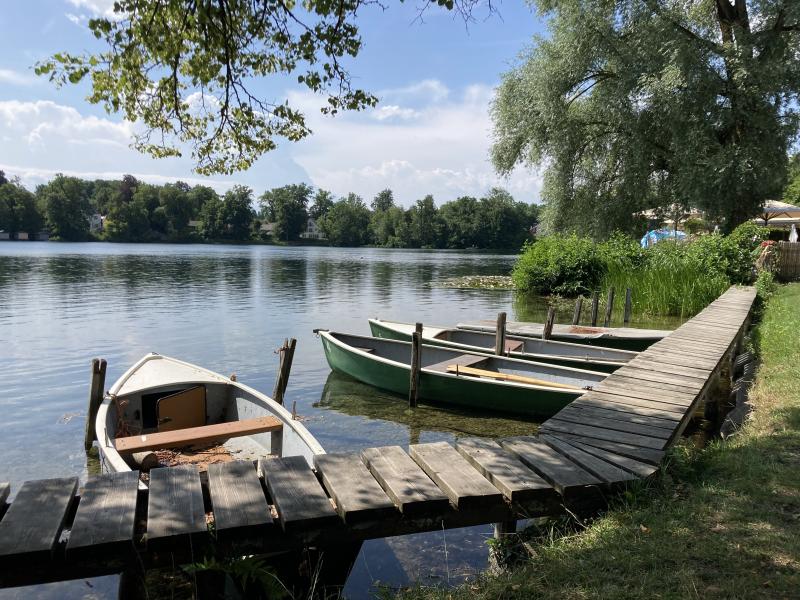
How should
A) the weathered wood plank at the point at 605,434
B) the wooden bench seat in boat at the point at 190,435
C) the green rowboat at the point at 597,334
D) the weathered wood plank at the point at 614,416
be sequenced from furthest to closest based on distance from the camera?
the green rowboat at the point at 597,334 < the wooden bench seat in boat at the point at 190,435 < the weathered wood plank at the point at 614,416 < the weathered wood plank at the point at 605,434

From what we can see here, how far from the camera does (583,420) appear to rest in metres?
5.40

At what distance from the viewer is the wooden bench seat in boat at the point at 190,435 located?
257 inches

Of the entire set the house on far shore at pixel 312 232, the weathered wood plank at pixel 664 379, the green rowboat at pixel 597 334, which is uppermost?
the house on far shore at pixel 312 232

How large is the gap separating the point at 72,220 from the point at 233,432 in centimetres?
12097

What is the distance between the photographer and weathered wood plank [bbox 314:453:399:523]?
351 cm

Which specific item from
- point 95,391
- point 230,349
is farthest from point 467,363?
point 230,349

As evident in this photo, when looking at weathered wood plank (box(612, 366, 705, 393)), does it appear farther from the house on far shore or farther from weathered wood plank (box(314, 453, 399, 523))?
the house on far shore

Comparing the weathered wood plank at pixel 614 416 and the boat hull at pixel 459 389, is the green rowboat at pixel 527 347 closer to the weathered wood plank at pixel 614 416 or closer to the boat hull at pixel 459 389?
the boat hull at pixel 459 389

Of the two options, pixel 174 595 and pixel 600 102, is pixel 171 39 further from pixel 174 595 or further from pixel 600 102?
pixel 600 102

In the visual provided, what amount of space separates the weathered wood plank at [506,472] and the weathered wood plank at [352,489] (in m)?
0.73

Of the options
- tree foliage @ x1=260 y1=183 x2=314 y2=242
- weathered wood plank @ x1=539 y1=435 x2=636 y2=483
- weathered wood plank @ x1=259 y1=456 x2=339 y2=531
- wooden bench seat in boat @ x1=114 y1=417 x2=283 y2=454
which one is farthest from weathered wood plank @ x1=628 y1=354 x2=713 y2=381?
tree foliage @ x1=260 y1=183 x2=314 y2=242

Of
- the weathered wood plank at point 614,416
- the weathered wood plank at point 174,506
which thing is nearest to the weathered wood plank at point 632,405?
the weathered wood plank at point 614,416

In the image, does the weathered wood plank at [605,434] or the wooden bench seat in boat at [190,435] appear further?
the wooden bench seat in boat at [190,435]

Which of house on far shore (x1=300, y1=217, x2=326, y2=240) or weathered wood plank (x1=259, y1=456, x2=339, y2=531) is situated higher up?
house on far shore (x1=300, y1=217, x2=326, y2=240)
